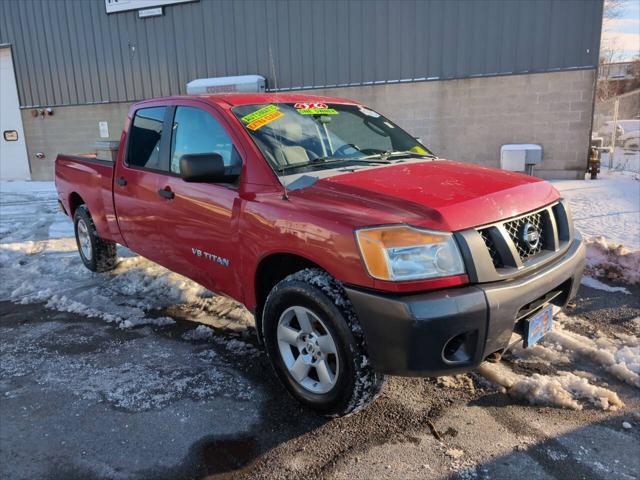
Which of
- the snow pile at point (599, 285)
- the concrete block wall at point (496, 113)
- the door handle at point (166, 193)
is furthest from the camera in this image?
the concrete block wall at point (496, 113)

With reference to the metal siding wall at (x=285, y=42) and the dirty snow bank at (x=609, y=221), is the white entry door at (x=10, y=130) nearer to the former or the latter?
the metal siding wall at (x=285, y=42)

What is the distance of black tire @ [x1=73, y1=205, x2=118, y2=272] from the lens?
17.5 feet

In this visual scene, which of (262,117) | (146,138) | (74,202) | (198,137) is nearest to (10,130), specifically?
(74,202)

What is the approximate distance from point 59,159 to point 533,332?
5.51 m

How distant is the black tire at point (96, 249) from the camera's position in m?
5.35

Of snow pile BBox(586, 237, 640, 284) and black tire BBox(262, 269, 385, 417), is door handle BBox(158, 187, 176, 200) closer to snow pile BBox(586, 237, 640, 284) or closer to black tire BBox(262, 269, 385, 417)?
black tire BBox(262, 269, 385, 417)

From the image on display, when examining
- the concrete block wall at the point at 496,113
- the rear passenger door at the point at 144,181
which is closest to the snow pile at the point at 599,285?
the rear passenger door at the point at 144,181

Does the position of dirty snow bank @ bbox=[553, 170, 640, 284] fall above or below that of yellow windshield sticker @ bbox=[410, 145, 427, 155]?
below

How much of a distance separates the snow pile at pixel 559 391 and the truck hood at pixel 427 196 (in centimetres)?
107

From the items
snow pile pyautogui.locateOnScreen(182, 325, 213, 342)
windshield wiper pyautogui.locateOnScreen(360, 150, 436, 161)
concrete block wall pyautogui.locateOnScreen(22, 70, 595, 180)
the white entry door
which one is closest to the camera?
windshield wiper pyautogui.locateOnScreen(360, 150, 436, 161)

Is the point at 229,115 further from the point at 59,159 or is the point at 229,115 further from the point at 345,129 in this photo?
the point at 59,159

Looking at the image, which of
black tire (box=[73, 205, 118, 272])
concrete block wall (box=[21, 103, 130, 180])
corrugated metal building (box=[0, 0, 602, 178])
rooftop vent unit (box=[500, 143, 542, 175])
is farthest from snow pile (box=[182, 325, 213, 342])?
concrete block wall (box=[21, 103, 130, 180])

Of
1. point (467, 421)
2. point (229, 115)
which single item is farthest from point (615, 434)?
point (229, 115)

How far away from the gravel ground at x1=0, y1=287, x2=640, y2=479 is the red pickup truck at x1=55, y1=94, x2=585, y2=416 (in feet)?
0.90
